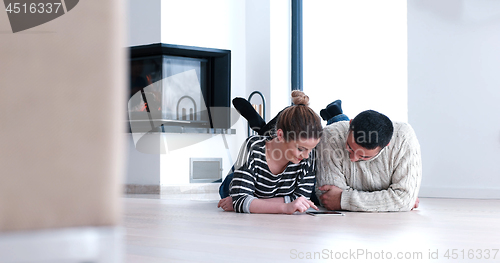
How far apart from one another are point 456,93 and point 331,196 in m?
1.95

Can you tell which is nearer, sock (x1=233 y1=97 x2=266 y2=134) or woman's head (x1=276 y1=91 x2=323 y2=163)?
woman's head (x1=276 y1=91 x2=323 y2=163)

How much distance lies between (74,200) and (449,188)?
3646mm

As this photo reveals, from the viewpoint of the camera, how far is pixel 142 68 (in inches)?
174

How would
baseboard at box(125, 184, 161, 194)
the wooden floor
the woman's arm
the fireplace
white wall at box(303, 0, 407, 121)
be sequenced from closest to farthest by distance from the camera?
1. the wooden floor
2. the woman's arm
3. white wall at box(303, 0, 407, 121)
4. baseboard at box(125, 184, 161, 194)
5. the fireplace

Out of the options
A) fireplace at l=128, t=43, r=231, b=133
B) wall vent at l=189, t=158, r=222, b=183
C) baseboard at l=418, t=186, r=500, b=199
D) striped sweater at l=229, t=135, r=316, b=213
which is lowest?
baseboard at l=418, t=186, r=500, b=199

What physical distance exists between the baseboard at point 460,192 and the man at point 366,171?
153cm

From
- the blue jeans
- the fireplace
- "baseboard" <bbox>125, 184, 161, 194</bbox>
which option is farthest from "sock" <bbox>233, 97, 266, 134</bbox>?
"baseboard" <bbox>125, 184, 161, 194</bbox>

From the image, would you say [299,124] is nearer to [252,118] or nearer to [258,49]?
[252,118]

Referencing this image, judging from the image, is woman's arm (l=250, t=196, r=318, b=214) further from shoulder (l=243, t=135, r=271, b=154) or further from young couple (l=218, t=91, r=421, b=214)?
shoulder (l=243, t=135, r=271, b=154)

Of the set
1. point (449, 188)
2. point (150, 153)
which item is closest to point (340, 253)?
point (449, 188)

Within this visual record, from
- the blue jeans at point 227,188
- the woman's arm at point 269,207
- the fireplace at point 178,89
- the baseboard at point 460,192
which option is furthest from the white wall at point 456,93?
the woman's arm at point 269,207

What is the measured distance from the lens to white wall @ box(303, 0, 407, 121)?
405 cm

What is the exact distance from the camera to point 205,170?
174 inches

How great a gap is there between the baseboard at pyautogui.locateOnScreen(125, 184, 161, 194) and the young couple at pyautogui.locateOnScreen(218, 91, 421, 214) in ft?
6.55
